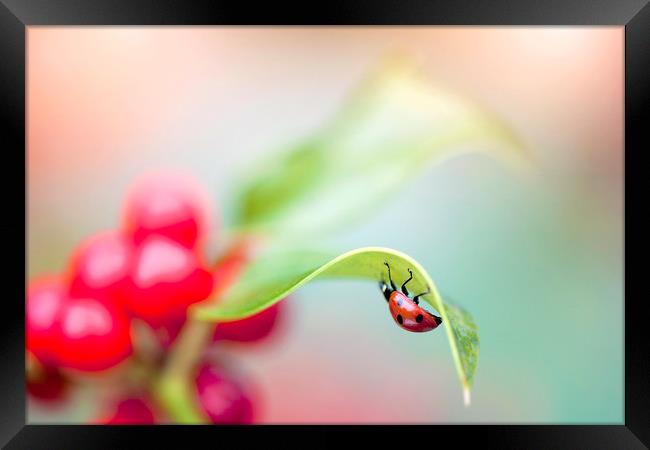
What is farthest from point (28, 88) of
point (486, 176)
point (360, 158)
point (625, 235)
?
point (625, 235)

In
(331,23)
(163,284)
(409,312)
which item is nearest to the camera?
(163,284)

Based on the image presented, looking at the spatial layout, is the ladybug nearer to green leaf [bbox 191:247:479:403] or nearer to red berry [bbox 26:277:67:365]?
green leaf [bbox 191:247:479:403]

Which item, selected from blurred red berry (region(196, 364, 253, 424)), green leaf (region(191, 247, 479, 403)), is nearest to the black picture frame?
blurred red berry (region(196, 364, 253, 424))

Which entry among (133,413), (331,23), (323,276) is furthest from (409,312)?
(331,23)

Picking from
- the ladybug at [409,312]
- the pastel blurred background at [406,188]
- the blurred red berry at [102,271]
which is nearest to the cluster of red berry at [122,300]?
the blurred red berry at [102,271]

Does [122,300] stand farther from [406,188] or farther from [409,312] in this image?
[406,188]

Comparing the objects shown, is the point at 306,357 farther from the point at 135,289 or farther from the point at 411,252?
the point at 135,289

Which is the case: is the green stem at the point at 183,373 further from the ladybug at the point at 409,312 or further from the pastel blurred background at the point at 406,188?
the pastel blurred background at the point at 406,188
